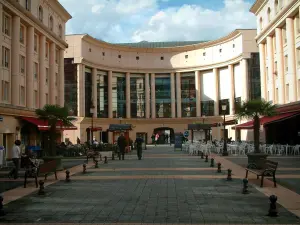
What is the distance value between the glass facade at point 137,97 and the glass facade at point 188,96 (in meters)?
7.48

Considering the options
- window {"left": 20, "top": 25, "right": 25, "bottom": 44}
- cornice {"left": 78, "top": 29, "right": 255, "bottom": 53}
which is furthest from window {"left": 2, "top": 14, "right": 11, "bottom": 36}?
cornice {"left": 78, "top": 29, "right": 255, "bottom": 53}

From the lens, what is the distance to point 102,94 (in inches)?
2707

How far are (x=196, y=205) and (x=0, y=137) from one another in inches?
904

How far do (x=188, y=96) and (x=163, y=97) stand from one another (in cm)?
470

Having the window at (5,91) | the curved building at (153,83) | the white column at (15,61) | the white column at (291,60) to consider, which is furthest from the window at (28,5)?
the curved building at (153,83)

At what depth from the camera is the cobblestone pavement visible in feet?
27.8

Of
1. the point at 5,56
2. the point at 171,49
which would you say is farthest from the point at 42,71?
the point at 171,49

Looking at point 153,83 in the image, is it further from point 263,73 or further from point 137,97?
point 263,73

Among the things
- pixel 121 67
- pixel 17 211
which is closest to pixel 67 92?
pixel 121 67

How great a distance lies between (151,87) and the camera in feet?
239

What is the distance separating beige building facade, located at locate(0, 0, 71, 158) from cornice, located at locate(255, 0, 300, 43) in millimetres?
23379

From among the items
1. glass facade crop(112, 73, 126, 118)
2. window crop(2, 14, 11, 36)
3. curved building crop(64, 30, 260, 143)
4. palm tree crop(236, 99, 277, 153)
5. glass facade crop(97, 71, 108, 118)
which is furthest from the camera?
glass facade crop(112, 73, 126, 118)

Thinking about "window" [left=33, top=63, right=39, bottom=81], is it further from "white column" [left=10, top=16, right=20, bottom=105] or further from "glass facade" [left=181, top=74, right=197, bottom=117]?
"glass facade" [left=181, top=74, right=197, bottom=117]

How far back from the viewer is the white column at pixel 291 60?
117 feet
